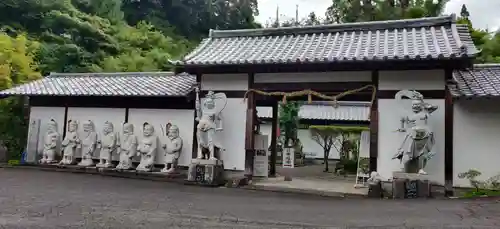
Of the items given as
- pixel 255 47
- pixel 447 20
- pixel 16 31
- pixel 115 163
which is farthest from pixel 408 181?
pixel 16 31

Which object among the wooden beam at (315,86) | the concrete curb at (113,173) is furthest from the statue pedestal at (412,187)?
the concrete curb at (113,173)

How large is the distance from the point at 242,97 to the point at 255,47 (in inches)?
59.0

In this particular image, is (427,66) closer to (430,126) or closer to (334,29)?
(430,126)

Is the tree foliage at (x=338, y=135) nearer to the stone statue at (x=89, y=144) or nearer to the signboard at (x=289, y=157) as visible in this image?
the signboard at (x=289, y=157)

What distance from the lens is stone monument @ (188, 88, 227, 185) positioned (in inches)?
413

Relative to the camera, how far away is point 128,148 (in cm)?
1209

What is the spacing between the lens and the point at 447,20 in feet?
34.1

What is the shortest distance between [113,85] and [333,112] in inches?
555

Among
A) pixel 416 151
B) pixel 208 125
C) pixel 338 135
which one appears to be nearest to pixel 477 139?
pixel 416 151

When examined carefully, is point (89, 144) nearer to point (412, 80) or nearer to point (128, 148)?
Answer: point (128, 148)

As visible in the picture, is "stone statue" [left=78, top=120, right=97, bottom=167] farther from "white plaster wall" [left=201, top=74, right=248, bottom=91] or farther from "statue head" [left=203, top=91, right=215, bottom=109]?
"statue head" [left=203, top=91, right=215, bottom=109]

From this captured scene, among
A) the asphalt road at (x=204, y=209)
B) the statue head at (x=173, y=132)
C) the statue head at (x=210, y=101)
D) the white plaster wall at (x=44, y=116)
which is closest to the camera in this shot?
the asphalt road at (x=204, y=209)

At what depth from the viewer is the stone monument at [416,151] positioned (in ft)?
28.3

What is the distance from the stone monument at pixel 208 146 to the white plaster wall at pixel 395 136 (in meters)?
3.82
